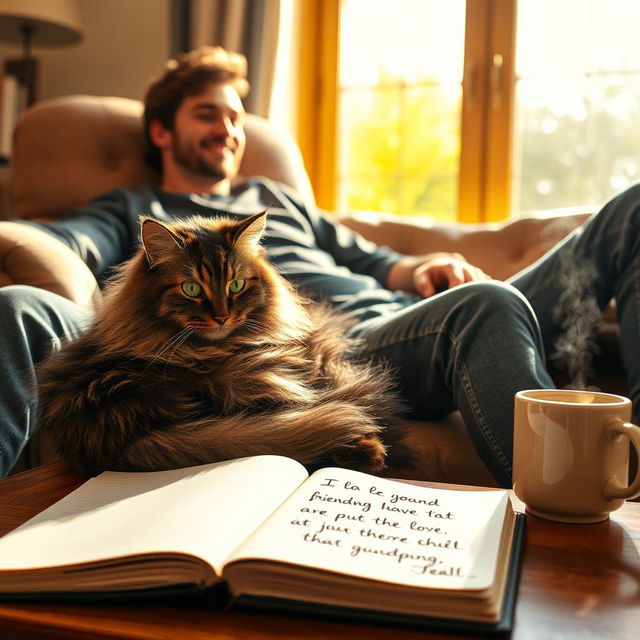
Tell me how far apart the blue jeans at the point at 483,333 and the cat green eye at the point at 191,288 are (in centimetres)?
30

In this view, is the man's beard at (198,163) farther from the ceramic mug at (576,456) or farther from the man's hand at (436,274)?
the ceramic mug at (576,456)

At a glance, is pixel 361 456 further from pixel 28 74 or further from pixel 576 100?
pixel 28 74

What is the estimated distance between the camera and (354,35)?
328 centimetres

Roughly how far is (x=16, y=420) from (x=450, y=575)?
765mm

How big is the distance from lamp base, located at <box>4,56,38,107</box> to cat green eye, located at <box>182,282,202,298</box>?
2593 mm

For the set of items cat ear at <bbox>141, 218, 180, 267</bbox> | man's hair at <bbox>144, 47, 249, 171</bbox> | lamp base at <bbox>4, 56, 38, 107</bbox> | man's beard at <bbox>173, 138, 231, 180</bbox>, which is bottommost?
cat ear at <bbox>141, 218, 180, 267</bbox>

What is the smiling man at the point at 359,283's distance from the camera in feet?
3.88

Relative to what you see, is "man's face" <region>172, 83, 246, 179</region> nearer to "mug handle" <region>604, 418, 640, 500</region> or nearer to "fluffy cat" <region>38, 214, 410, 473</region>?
"fluffy cat" <region>38, 214, 410, 473</region>

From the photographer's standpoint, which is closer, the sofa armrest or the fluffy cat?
the fluffy cat

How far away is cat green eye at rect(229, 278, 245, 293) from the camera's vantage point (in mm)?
1047

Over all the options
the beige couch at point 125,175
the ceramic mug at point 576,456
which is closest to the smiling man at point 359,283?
the beige couch at point 125,175

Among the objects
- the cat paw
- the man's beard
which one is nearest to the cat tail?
the cat paw

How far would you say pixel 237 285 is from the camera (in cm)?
106

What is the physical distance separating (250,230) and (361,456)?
37cm
